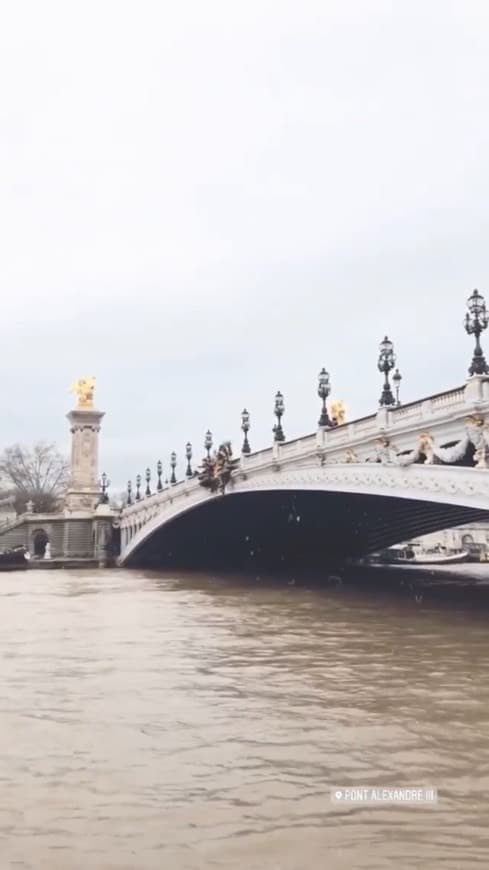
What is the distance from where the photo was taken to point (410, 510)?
33.1m

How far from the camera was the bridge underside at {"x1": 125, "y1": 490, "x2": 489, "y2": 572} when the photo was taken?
3526 cm

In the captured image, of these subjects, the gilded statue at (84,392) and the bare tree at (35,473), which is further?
the bare tree at (35,473)

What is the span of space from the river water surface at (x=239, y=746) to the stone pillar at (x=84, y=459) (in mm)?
54998

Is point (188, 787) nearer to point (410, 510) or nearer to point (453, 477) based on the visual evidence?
point (453, 477)

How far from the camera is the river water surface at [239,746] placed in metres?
6.04

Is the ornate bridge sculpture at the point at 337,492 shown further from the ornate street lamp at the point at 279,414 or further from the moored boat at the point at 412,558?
the moored boat at the point at 412,558

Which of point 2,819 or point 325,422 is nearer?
point 2,819

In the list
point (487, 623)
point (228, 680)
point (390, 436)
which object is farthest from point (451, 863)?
point (390, 436)

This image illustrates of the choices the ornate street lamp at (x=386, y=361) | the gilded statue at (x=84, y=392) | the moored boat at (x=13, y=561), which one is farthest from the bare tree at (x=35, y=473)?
the ornate street lamp at (x=386, y=361)

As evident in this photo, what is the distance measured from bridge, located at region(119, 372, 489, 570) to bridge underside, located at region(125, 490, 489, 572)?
0.22ft

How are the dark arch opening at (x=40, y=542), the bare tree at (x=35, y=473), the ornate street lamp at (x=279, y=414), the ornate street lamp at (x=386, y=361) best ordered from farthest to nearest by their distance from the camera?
the bare tree at (x=35, y=473) < the dark arch opening at (x=40, y=542) < the ornate street lamp at (x=279, y=414) < the ornate street lamp at (x=386, y=361)

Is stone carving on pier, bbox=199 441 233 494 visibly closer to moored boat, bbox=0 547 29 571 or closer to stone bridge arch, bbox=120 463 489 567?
stone bridge arch, bbox=120 463 489 567

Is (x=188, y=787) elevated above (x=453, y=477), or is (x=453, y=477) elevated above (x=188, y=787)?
(x=453, y=477)

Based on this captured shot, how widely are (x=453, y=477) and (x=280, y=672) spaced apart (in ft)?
24.0
